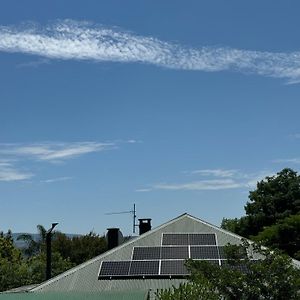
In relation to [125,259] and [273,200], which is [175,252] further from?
[273,200]

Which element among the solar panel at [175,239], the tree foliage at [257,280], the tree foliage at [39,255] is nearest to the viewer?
the tree foliage at [257,280]

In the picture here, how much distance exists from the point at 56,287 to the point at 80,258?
4252 cm

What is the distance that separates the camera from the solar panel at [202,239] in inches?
1043

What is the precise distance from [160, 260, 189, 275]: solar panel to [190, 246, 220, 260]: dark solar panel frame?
2.59 ft

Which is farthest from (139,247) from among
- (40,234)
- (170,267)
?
(40,234)

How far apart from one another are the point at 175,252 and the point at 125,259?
217cm

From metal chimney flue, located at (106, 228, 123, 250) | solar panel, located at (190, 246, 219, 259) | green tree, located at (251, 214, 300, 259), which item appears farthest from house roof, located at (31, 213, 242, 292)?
green tree, located at (251, 214, 300, 259)

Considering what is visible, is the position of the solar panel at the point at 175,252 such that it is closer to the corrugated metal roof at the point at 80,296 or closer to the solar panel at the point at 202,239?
the solar panel at the point at 202,239

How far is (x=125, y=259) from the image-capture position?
2545 centimetres

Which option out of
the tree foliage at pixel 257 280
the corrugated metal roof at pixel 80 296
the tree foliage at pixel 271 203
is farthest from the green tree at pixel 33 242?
the tree foliage at pixel 257 280

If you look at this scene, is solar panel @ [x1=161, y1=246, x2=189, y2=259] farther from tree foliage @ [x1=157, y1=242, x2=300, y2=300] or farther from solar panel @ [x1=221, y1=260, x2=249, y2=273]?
tree foliage @ [x1=157, y1=242, x2=300, y2=300]

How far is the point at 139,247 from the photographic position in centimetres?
2639

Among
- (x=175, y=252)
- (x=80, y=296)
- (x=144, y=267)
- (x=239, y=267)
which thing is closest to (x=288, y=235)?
(x=175, y=252)

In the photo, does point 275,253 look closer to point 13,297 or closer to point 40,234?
point 13,297
